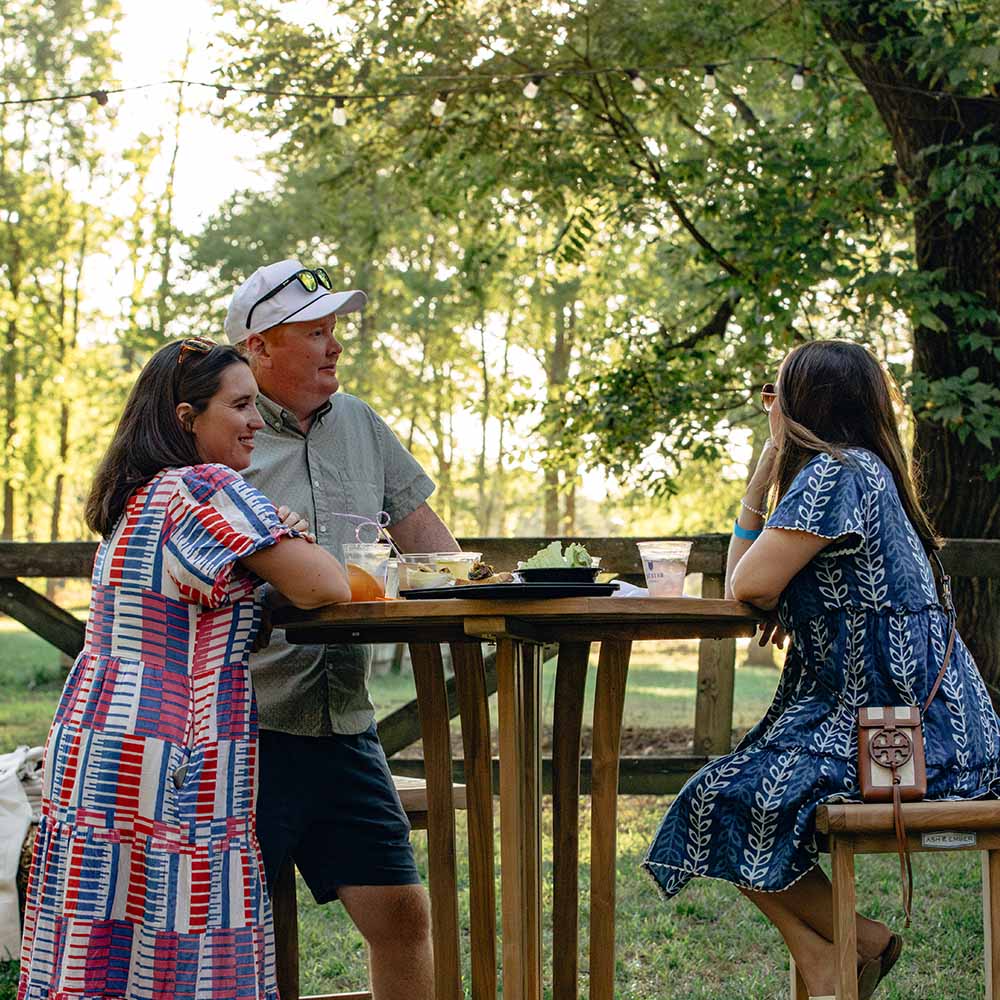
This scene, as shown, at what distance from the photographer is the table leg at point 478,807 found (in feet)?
8.79

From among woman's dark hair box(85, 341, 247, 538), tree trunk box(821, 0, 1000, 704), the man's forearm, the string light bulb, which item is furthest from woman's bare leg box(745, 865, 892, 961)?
the string light bulb

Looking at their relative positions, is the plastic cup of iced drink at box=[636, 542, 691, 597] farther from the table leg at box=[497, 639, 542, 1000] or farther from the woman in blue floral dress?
the table leg at box=[497, 639, 542, 1000]

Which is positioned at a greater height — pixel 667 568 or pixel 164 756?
pixel 667 568

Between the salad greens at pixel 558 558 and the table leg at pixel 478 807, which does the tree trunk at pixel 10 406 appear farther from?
the salad greens at pixel 558 558

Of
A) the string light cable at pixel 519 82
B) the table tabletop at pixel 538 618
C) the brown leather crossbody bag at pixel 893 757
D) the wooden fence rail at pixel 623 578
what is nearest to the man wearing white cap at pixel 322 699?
the table tabletop at pixel 538 618

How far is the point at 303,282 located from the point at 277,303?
0.09 meters

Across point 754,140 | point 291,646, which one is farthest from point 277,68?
point 291,646

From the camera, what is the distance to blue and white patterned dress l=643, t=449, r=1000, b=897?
99.2 inches

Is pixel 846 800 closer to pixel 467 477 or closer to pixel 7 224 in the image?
pixel 7 224

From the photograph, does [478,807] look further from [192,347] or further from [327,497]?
[192,347]

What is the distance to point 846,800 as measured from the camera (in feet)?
8.16

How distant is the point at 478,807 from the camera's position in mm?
2676

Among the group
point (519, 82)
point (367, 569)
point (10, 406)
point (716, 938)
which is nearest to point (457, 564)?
point (367, 569)

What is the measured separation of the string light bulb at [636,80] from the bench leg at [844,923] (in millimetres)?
5379
